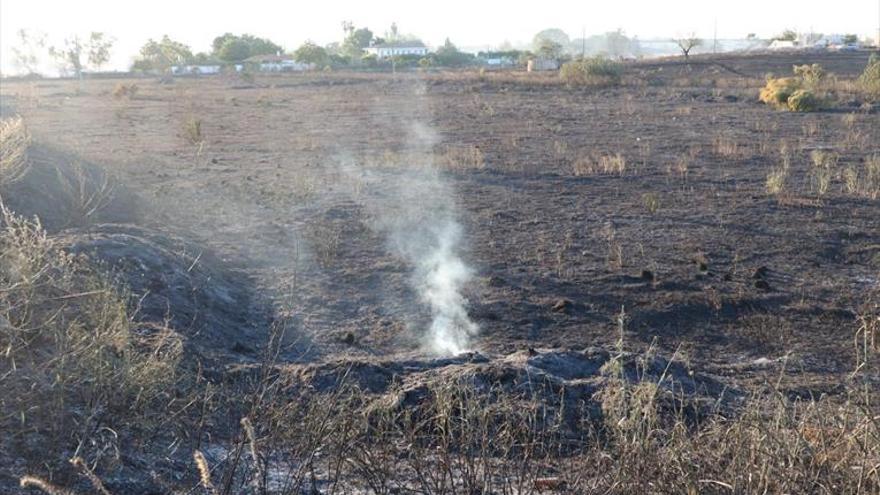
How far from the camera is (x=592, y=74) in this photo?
43375 mm

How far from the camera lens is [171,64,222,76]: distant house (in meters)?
77.9

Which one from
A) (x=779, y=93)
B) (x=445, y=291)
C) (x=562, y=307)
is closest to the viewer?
(x=562, y=307)

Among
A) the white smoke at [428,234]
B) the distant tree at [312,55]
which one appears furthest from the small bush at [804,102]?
the distant tree at [312,55]

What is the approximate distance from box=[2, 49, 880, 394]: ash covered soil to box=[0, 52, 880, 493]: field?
49 mm

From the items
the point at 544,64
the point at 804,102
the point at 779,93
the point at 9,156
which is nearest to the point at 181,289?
the point at 9,156

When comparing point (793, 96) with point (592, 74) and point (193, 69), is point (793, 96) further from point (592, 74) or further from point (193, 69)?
point (193, 69)

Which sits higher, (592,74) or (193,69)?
(193,69)

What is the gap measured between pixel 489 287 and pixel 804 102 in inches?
858

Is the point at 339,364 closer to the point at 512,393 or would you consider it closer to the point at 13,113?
the point at 512,393

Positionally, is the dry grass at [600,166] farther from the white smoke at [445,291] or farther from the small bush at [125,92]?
the small bush at [125,92]

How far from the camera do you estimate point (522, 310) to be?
921 centimetres

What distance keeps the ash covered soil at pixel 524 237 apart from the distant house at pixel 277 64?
187 feet

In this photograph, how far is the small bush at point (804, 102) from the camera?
92.2 ft

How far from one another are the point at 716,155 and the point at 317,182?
28.3 feet
